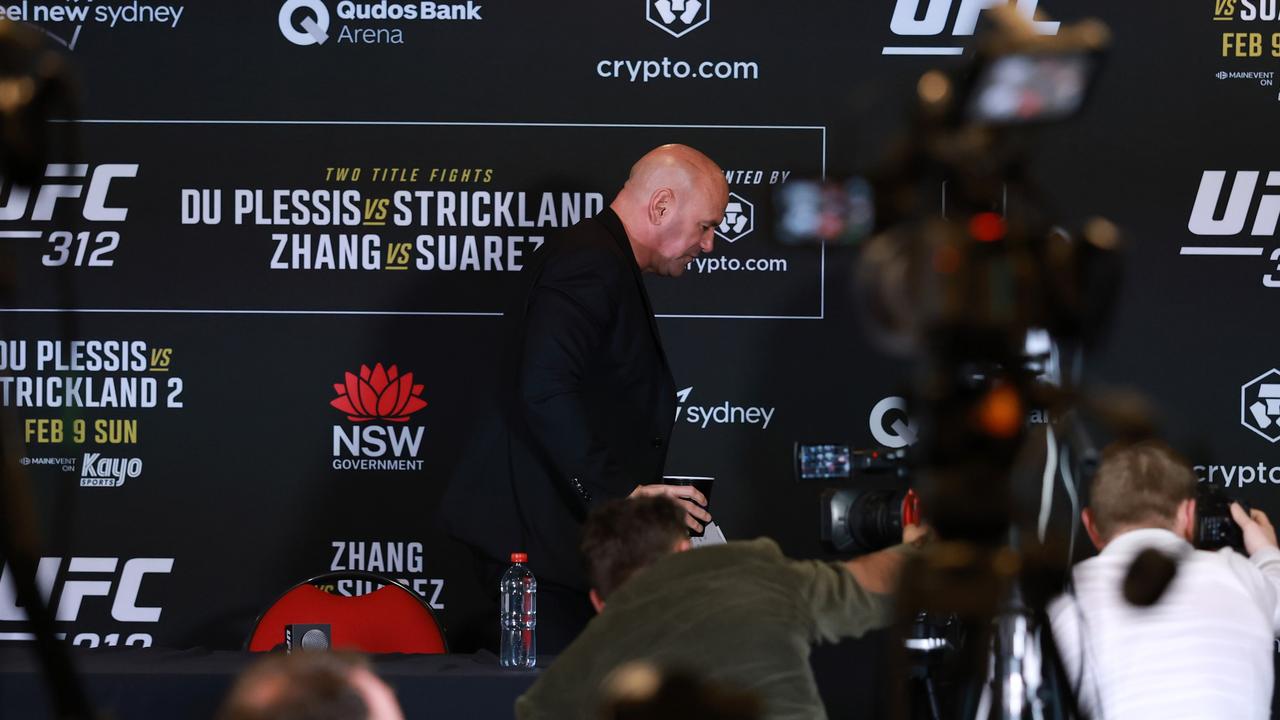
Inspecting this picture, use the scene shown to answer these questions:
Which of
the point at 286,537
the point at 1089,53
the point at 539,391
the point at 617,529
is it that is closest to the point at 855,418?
the point at 539,391

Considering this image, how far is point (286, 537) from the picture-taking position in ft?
14.2

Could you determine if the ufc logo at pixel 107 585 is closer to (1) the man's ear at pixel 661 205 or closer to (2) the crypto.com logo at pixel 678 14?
(1) the man's ear at pixel 661 205

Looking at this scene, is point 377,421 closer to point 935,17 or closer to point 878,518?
point 935,17

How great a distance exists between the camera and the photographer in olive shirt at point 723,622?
2066 mm

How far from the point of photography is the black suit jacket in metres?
3.19

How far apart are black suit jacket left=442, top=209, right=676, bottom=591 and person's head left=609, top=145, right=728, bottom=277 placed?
0.09 m

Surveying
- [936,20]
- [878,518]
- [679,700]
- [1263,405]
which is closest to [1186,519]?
[878,518]

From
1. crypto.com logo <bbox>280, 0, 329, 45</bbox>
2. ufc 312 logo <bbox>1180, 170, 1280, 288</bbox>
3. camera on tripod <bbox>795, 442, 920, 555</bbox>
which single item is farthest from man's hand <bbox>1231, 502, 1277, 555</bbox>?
crypto.com logo <bbox>280, 0, 329, 45</bbox>

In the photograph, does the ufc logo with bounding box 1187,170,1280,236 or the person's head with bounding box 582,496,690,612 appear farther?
the ufc logo with bounding box 1187,170,1280,236

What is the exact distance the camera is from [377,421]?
14.1 ft

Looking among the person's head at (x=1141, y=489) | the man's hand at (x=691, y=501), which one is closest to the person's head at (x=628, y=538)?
the man's hand at (x=691, y=501)

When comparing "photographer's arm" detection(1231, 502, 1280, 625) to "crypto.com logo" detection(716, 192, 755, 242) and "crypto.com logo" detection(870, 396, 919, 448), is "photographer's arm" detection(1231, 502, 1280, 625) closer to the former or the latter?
"crypto.com logo" detection(870, 396, 919, 448)

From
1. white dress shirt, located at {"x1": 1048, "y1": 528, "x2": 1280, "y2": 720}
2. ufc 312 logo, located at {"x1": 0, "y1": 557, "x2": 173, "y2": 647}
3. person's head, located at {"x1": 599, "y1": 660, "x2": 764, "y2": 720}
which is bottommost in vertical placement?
ufc 312 logo, located at {"x1": 0, "y1": 557, "x2": 173, "y2": 647}

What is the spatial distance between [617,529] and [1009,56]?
1439mm
